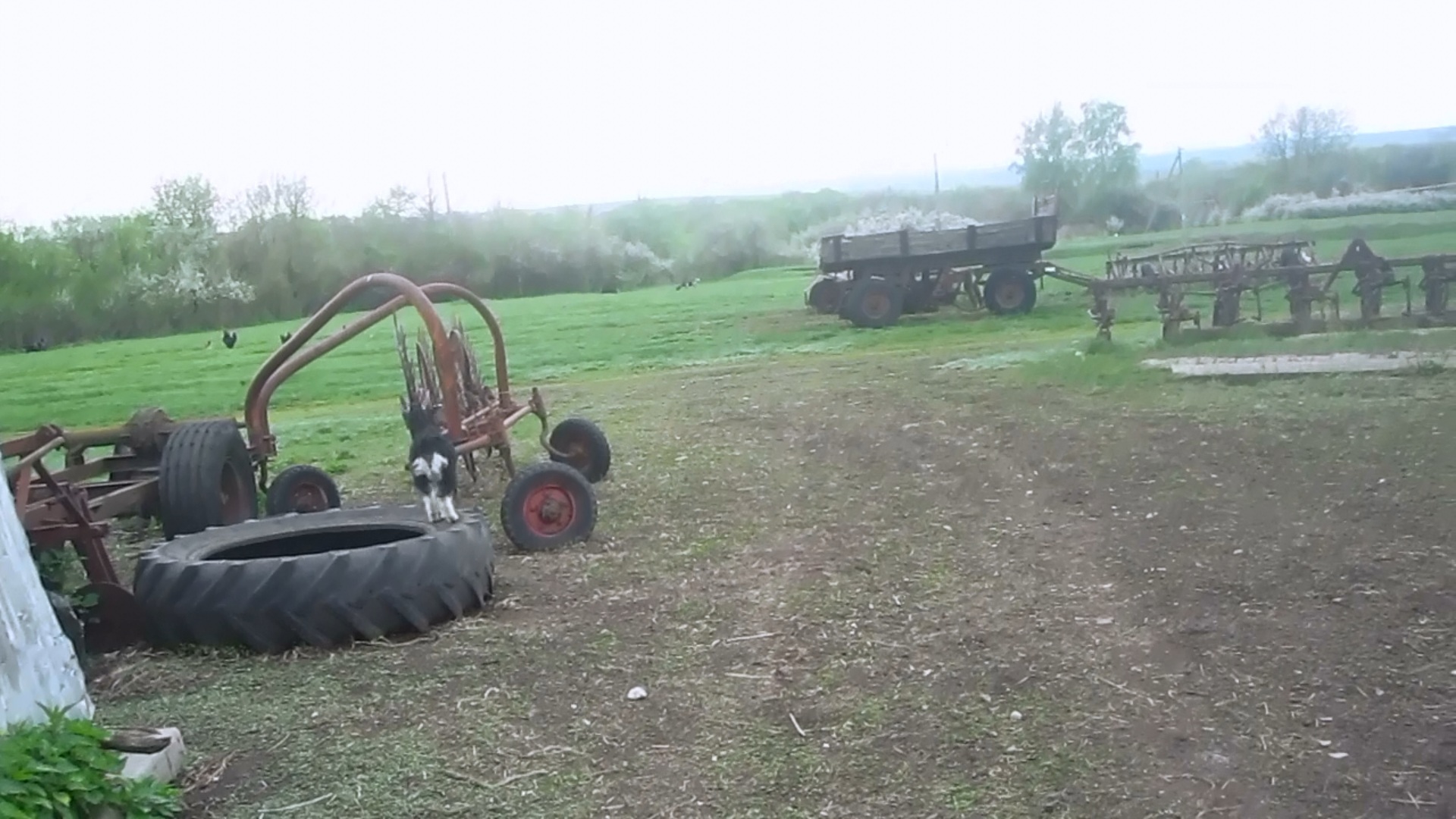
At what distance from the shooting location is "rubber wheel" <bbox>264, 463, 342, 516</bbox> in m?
7.10

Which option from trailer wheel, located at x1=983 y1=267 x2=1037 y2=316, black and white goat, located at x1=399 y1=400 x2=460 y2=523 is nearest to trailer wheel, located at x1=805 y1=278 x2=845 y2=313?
trailer wheel, located at x1=983 y1=267 x2=1037 y2=316

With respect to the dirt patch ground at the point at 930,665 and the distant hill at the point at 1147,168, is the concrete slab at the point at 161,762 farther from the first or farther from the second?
the distant hill at the point at 1147,168

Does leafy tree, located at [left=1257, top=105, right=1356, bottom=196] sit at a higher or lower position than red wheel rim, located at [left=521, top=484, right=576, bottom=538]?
higher

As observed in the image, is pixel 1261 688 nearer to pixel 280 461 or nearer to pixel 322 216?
pixel 280 461

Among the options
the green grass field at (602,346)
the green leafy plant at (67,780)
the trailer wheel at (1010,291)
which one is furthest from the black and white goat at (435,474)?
the trailer wheel at (1010,291)

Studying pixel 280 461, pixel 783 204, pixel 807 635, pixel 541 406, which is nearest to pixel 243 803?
pixel 807 635

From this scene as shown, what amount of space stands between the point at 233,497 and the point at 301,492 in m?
0.36

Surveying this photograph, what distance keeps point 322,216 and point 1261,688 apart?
9.70 meters

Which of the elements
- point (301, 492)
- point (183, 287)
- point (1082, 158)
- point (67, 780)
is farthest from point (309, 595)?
point (1082, 158)

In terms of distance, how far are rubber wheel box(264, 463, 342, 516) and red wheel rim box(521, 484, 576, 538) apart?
1528 mm

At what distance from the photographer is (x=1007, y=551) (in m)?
5.82

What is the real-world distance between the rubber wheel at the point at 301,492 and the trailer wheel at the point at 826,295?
1014cm

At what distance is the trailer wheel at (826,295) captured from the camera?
16.6 meters

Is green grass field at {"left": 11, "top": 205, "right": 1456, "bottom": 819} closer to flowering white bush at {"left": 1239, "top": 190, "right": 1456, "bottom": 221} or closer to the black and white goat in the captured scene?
the black and white goat
